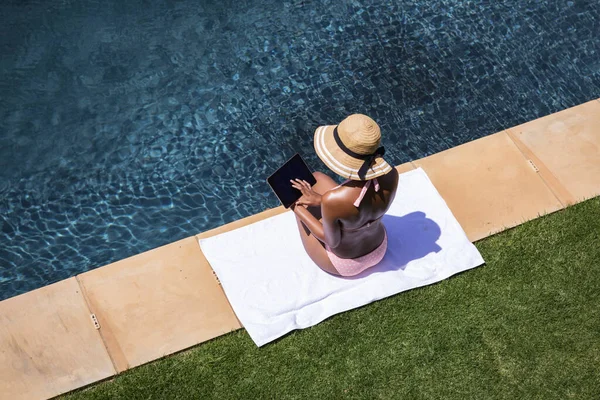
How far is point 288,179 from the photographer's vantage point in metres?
6.19

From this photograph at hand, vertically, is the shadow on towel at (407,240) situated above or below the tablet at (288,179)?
below

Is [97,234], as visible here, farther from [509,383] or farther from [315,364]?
[509,383]

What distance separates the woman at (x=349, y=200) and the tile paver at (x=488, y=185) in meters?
1.25

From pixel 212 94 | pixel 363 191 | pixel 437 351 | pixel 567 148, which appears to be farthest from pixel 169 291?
pixel 567 148

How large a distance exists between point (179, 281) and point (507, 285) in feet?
10.3

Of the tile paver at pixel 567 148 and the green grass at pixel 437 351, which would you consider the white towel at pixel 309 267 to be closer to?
the green grass at pixel 437 351


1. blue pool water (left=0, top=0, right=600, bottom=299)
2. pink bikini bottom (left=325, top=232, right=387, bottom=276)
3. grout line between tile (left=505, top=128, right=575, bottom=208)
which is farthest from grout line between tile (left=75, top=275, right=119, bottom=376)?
grout line between tile (left=505, top=128, right=575, bottom=208)

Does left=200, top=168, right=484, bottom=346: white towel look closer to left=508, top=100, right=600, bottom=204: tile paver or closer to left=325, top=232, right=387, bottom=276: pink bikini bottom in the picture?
left=325, top=232, right=387, bottom=276: pink bikini bottom

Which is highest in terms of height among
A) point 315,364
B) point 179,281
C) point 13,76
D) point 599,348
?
point 13,76

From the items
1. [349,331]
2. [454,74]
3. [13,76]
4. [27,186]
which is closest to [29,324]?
[27,186]

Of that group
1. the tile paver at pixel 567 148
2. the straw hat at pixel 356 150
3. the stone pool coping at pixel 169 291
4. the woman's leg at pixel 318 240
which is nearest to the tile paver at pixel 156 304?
the stone pool coping at pixel 169 291

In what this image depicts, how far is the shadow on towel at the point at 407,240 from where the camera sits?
23.0 ft

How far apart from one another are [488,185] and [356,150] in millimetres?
2730

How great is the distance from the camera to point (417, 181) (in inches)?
300
